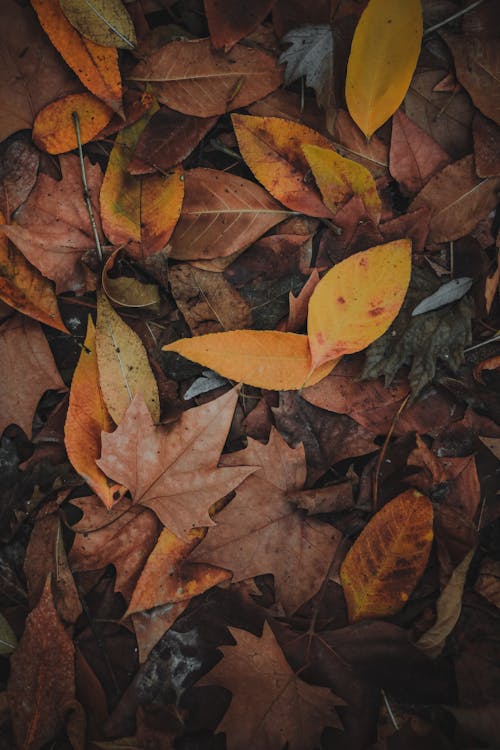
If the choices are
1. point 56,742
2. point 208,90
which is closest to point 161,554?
point 56,742

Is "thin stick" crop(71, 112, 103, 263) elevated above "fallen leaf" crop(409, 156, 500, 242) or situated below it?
above

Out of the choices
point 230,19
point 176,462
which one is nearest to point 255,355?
point 176,462

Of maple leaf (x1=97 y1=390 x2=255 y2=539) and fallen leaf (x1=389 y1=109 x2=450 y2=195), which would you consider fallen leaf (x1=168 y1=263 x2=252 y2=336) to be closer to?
maple leaf (x1=97 y1=390 x2=255 y2=539)

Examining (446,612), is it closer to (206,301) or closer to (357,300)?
(357,300)

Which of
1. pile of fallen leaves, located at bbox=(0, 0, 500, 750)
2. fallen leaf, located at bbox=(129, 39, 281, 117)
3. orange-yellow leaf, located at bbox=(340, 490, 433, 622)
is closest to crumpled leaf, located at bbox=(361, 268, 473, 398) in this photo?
pile of fallen leaves, located at bbox=(0, 0, 500, 750)

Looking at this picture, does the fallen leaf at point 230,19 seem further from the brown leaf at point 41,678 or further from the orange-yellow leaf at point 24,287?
the brown leaf at point 41,678

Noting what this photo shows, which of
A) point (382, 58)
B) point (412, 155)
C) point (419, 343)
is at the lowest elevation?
point (419, 343)
